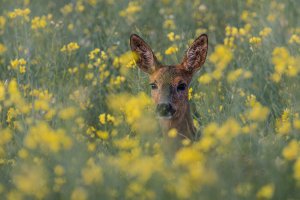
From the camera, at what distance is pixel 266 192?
4.29 m

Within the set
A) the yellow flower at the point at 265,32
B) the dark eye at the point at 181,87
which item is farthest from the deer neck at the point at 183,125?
the yellow flower at the point at 265,32

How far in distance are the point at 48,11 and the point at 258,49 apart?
11.4ft

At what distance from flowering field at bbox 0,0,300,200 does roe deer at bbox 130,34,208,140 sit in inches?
4.9

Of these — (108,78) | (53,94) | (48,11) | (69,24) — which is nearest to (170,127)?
(53,94)

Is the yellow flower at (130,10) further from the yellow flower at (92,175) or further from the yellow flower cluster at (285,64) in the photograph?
the yellow flower at (92,175)

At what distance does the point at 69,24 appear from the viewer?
10.1 m

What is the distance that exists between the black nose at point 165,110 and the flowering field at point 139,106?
9 centimetres

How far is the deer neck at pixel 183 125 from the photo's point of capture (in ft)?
21.7

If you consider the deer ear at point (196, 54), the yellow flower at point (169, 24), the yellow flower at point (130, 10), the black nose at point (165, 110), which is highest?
the yellow flower at point (130, 10)

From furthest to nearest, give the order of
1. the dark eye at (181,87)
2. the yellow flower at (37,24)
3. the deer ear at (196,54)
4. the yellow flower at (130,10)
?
the yellow flower at (130,10) → the yellow flower at (37,24) → the deer ear at (196,54) → the dark eye at (181,87)

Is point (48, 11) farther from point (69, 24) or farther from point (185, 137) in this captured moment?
point (185, 137)

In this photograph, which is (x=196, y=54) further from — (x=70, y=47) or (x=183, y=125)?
(x=70, y=47)

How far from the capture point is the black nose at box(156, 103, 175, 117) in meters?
6.52

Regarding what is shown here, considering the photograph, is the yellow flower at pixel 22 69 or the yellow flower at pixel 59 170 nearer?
the yellow flower at pixel 59 170
